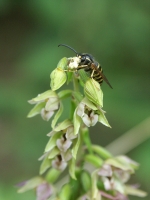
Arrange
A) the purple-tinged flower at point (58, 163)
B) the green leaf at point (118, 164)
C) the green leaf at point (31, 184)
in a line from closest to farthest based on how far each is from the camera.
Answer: the purple-tinged flower at point (58, 163), the green leaf at point (118, 164), the green leaf at point (31, 184)

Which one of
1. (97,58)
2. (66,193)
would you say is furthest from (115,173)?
(97,58)

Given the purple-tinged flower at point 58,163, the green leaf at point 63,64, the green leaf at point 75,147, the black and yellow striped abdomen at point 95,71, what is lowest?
the purple-tinged flower at point 58,163

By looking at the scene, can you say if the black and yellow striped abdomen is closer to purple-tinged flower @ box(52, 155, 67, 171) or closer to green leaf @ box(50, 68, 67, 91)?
green leaf @ box(50, 68, 67, 91)

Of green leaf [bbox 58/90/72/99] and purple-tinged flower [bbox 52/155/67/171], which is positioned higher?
green leaf [bbox 58/90/72/99]

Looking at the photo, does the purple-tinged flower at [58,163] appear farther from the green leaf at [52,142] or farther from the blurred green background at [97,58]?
the blurred green background at [97,58]

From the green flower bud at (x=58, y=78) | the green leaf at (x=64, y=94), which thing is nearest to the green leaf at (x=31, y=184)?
the green leaf at (x=64, y=94)

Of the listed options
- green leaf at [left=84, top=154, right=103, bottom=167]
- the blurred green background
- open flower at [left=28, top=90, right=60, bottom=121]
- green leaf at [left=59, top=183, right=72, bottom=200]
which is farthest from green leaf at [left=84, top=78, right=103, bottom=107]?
the blurred green background

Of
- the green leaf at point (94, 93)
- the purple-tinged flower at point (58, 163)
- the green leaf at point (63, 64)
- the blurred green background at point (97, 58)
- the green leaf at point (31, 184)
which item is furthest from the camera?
the blurred green background at point (97, 58)

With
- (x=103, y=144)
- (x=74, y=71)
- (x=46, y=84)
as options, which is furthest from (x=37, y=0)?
(x=74, y=71)

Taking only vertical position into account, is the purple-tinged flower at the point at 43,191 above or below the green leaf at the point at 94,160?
below
